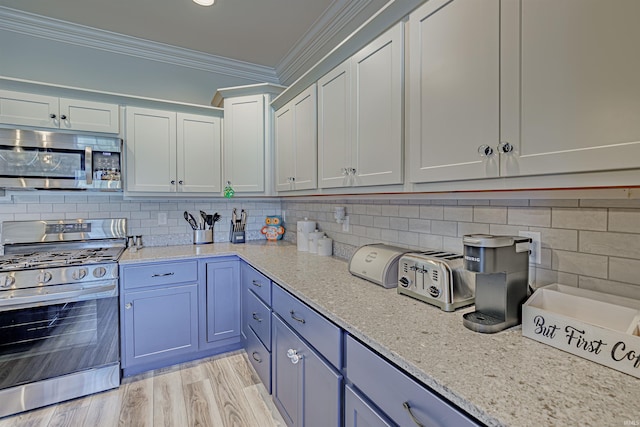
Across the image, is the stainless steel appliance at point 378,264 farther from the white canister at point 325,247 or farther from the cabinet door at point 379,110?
the white canister at point 325,247

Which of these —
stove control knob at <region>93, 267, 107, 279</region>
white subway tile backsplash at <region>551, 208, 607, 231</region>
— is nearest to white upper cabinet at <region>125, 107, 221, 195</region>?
stove control knob at <region>93, 267, 107, 279</region>

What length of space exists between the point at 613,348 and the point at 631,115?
21.5 inches

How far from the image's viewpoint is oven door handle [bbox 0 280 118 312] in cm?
180

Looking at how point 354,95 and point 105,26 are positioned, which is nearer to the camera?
point 354,95

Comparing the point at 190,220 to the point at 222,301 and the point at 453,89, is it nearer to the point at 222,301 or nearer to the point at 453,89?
the point at 222,301

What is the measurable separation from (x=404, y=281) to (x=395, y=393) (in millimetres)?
542

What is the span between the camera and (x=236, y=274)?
8.19 ft

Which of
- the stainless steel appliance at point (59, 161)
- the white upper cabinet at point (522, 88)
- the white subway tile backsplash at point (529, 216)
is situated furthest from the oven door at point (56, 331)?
the white subway tile backsplash at point (529, 216)

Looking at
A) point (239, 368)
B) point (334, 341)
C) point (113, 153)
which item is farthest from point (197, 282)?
point (334, 341)

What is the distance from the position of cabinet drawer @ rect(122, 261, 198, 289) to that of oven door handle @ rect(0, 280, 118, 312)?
10 cm

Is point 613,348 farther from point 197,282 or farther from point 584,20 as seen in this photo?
point 197,282

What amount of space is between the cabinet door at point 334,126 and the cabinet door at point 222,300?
1.11 m

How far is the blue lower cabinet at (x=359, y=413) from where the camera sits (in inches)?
36.1

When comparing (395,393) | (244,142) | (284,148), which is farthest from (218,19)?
(395,393)
